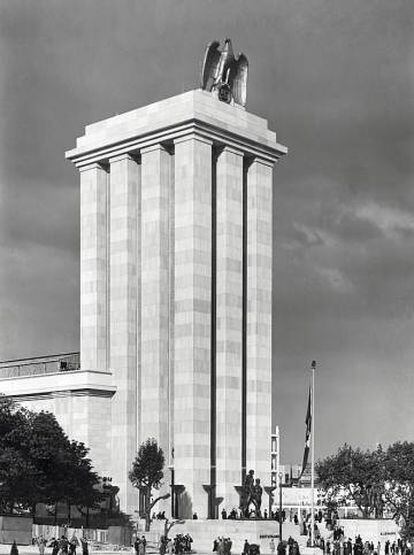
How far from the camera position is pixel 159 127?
294 ft

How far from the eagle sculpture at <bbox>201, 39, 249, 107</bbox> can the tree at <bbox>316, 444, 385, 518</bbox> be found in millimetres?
33597

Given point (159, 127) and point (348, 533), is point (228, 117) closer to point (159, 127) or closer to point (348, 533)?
point (159, 127)

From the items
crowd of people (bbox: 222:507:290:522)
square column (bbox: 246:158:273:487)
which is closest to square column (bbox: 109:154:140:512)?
crowd of people (bbox: 222:507:290:522)

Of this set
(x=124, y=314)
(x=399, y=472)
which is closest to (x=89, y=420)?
(x=124, y=314)

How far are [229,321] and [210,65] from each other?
23774 millimetres

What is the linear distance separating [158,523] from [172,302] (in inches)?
785

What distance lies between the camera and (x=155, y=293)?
89.2 meters

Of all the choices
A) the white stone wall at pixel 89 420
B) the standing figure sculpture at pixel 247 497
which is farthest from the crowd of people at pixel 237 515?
the white stone wall at pixel 89 420

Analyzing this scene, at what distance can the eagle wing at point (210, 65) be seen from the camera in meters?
94.8

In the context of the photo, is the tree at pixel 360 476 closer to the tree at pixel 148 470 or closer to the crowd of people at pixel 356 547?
the crowd of people at pixel 356 547

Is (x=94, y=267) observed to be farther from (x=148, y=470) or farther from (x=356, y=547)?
(x=356, y=547)

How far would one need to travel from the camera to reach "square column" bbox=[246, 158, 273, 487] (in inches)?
3551

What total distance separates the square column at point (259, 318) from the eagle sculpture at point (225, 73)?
21.3 ft

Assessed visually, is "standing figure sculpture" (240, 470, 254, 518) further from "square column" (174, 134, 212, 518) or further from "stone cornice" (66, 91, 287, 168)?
"stone cornice" (66, 91, 287, 168)
